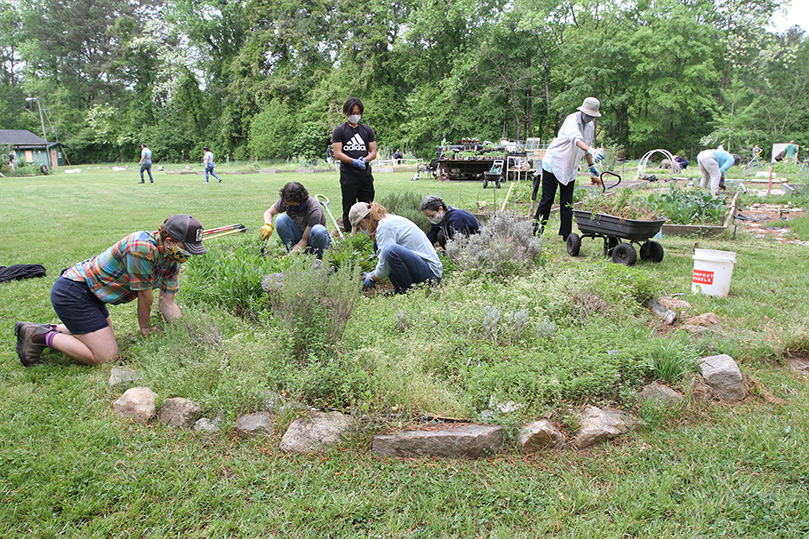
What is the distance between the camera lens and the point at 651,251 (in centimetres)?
562

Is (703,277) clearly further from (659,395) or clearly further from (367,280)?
(367,280)

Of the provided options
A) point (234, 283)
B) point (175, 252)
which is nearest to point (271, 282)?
point (234, 283)

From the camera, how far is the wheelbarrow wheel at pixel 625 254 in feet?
17.2

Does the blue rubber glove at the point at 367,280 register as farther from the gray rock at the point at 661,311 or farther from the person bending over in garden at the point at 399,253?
the gray rock at the point at 661,311

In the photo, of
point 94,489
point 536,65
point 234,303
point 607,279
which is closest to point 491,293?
point 607,279

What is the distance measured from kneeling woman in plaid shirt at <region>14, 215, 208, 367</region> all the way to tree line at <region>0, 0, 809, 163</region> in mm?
28743

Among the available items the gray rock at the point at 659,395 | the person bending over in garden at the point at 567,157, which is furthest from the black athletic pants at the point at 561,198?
the gray rock at the point at 659,395

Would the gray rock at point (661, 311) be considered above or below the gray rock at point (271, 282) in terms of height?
below

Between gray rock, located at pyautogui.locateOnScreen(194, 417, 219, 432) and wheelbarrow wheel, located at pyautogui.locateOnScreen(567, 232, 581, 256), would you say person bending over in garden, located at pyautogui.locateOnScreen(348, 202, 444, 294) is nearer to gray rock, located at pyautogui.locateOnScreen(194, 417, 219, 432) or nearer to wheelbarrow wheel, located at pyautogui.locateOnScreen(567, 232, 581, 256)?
gray rock, located at pyautogui.locateOnScreen(194, 417, 219, 432)

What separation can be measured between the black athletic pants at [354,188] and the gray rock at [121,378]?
3.56 meters

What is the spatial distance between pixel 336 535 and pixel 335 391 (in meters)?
0.82

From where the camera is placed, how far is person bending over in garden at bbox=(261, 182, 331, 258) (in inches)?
209

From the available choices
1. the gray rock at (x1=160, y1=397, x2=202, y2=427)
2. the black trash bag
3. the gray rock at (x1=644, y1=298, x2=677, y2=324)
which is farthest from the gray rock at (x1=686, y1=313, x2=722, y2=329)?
the black trash bag

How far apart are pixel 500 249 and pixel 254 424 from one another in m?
2.80
